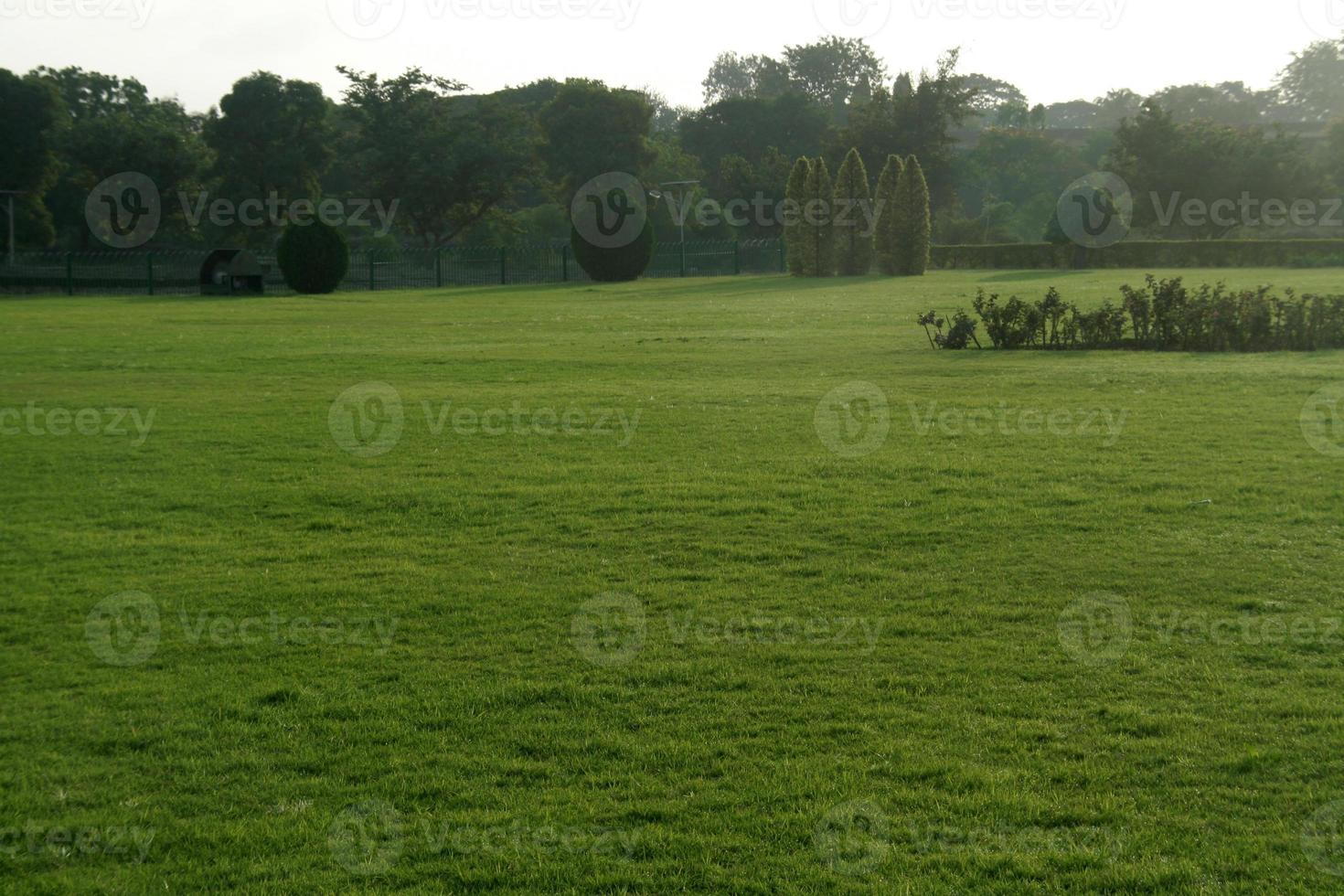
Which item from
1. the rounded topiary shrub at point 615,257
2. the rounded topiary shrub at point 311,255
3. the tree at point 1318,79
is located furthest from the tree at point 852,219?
the tree at point 1318,79

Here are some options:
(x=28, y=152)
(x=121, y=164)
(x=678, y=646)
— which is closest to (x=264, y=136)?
(x=121, y=164)

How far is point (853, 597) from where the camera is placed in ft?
23.7

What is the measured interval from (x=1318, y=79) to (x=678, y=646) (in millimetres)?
143878

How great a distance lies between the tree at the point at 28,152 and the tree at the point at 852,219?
34909mm

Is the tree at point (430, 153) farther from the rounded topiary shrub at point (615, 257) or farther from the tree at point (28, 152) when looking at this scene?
the rounded topiary shrub at point (615, 257)

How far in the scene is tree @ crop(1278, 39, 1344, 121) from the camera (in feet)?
412

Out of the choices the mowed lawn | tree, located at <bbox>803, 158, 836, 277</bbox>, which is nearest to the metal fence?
tree, located at <bbox>803, 158, 836, 277</bbox>

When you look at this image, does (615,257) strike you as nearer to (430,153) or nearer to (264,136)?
(430,153)

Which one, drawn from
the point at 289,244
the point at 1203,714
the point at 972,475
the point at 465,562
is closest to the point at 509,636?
the point at 465,562

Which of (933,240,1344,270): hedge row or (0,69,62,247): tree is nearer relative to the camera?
(933,240,1344,270): hedge row

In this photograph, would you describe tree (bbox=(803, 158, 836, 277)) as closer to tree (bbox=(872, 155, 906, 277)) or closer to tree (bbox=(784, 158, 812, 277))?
tree (bbox=(784, 158, 812, 277))

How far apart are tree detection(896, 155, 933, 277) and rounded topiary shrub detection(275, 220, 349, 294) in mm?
20523

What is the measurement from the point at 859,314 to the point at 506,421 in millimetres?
14857

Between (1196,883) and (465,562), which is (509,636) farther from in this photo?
(1196,883)
